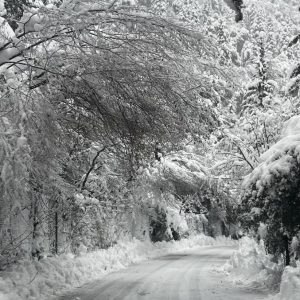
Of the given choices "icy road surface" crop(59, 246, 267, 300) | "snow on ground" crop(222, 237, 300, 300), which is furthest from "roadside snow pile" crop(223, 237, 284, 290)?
"icy road surface" crop(59, 246, 267, 300)

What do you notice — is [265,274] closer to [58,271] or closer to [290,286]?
[290,286]

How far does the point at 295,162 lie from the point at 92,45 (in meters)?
4.80

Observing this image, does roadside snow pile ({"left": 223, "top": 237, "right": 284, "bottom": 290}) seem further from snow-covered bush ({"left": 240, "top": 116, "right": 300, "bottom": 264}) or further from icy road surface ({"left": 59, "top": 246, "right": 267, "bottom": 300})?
snow-covered bush ({"left": 240, "top": 116, "right": 300, "bottom": 264})

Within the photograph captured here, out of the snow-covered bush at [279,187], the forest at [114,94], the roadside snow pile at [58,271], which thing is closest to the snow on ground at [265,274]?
the forest at [114,94]

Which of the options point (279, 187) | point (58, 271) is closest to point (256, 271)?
point (279, 187)

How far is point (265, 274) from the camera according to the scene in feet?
39.8

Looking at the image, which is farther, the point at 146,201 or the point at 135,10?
the point at 146,201

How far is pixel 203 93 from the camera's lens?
289 inches

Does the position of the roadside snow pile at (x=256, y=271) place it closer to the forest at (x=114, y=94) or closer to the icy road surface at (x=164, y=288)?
the icy road surface at (x=164, y=288)

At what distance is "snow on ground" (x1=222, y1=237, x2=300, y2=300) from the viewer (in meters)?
8.34

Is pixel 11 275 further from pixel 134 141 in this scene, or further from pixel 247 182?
pixel 247 182

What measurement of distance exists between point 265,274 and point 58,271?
6.04 metres

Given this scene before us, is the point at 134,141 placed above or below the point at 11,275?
above

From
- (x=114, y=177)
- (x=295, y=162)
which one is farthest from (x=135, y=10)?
(x=114, y=177)
